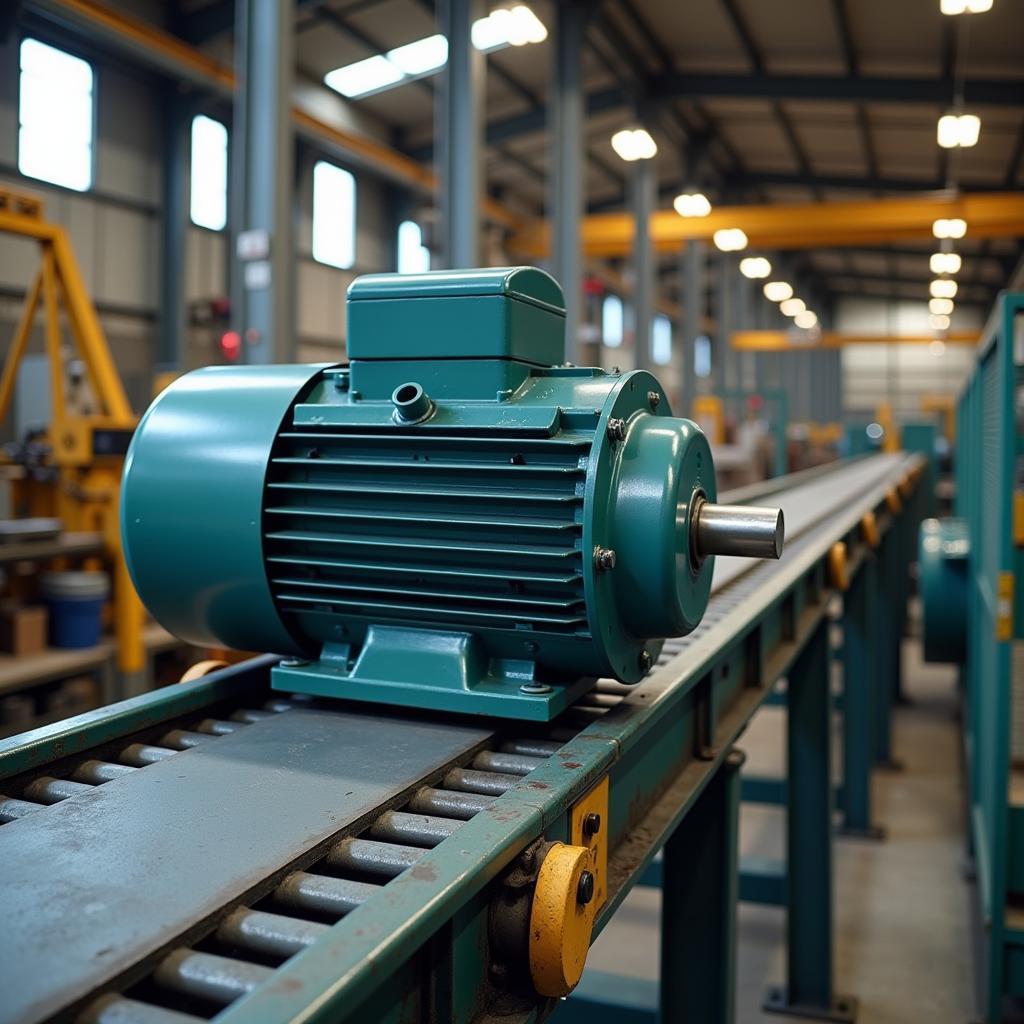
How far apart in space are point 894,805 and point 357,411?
416 centimetres

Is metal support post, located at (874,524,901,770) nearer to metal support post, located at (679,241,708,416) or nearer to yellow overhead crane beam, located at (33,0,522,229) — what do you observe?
yellow overhead crane beam, located at (33,0,522,229)

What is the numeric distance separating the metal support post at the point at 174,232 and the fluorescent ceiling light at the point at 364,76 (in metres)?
1.83

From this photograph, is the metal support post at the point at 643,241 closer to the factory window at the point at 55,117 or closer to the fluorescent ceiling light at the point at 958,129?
the fluorescent ceiling light at the point at 958,129

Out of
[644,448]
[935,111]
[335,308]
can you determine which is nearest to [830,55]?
[935,111]

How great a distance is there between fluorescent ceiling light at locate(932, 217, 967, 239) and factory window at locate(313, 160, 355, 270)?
5934 millimetres

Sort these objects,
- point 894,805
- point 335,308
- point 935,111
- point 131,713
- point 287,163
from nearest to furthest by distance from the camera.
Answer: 1. point 131,713
2. point 287,163
3. point 894,805
4. point 935,111
5. point 335,308

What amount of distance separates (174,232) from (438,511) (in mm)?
8391

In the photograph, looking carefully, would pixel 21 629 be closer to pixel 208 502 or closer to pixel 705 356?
pixel 208 502

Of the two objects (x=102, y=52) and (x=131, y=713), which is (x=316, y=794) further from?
(x=102, y=52)

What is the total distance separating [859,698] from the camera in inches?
164

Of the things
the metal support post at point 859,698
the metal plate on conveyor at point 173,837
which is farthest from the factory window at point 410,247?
the metal plate on conveyor at point 173,837

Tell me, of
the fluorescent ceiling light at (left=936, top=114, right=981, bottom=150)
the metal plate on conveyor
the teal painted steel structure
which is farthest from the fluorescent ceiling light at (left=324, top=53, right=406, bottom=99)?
the metal plate on conveyor

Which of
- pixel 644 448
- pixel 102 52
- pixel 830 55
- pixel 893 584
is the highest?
pixel 830 55

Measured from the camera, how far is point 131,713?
4.01ft
